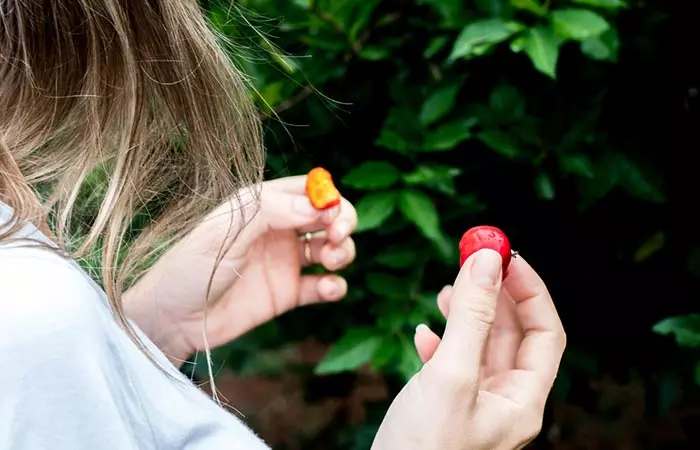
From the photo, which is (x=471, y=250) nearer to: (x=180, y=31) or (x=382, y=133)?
(x=180, y=31)

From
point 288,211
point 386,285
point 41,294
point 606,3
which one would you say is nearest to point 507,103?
point 606,3

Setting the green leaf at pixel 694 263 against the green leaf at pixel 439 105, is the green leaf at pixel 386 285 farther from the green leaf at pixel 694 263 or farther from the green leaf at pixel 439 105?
the green leaf at pixel 694 263

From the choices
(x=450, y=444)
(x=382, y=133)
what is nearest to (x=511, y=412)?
(x=450, y=444)

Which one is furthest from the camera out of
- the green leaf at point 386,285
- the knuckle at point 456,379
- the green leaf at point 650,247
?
the green leaf at point 650,247

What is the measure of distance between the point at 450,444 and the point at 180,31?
25.5 inches

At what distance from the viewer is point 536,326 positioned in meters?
1.20

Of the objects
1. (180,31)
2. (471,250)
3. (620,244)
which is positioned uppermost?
(180,31)

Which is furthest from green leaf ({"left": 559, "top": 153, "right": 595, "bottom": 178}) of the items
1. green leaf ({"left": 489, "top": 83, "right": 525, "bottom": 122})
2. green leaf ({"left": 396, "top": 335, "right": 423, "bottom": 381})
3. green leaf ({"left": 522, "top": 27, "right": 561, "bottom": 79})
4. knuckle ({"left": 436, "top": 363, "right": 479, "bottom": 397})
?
knuckle ({"left": 436, "top": 363, "right": 479, "bottom": 397})

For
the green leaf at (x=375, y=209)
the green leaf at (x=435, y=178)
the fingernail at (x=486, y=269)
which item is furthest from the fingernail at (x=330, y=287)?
the fingernail at (x=486, y=269)

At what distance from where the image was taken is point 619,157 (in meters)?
1.84

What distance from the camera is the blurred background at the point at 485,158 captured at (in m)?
1.72

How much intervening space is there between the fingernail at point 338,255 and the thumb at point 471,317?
A: 1.55 feet

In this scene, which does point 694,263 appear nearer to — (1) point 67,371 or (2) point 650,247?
(2) point 650,247

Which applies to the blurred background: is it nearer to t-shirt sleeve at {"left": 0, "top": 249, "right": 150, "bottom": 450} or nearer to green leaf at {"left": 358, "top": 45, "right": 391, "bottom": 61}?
green leaf at {"left": 358, "top": 45, "right": 391, "bottom": 61}
